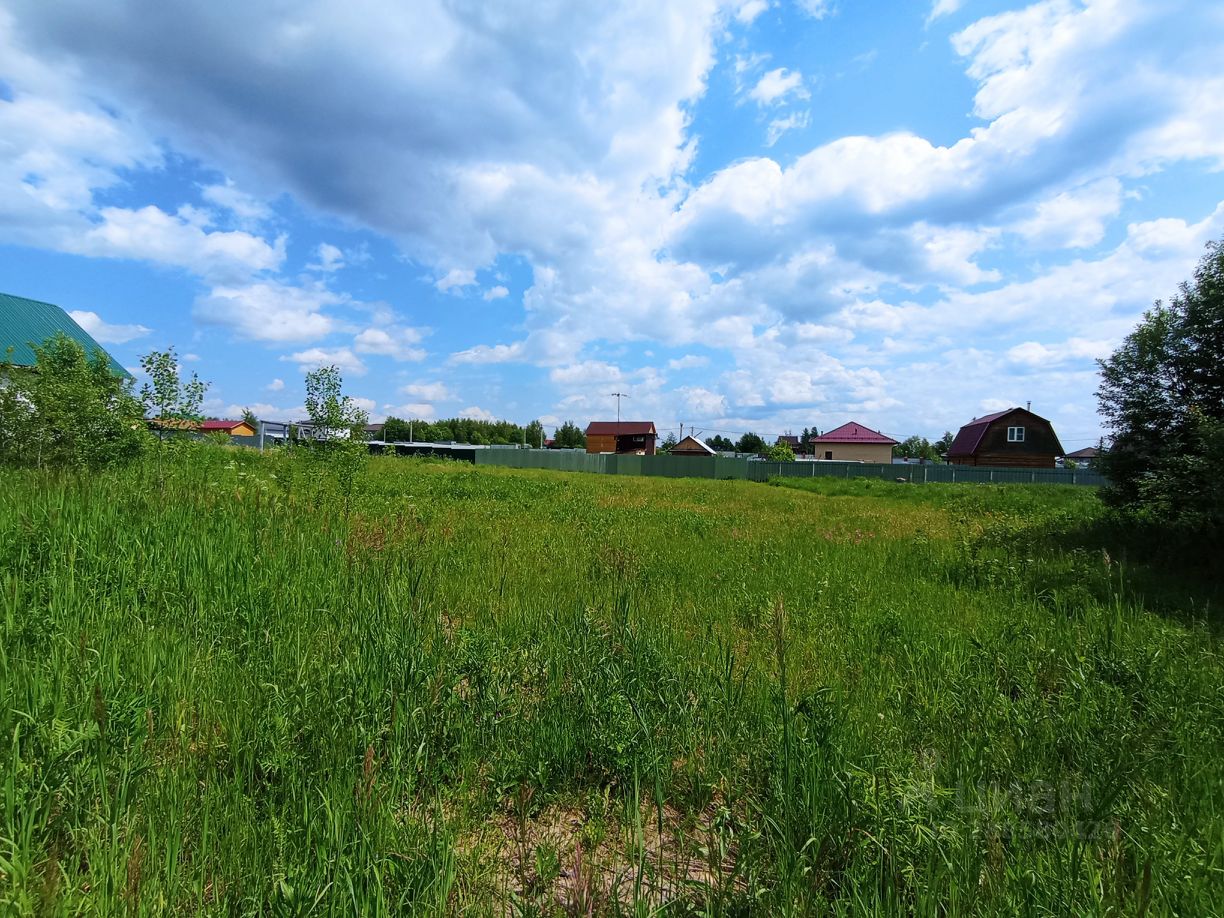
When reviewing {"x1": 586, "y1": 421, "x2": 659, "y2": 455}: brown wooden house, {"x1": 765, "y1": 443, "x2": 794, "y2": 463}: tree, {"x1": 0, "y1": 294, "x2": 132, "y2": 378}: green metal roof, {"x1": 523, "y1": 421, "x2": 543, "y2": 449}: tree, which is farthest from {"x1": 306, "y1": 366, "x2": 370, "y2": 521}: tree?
{"x1": 523, "y1": 421, "x2": 543, "y2": 449}: tree

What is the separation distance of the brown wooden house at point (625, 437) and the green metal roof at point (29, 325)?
60.0 meters

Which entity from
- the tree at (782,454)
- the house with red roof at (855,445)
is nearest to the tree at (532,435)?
the tree at (782,454)

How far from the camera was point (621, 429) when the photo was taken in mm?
84250

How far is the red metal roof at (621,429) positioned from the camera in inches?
3300

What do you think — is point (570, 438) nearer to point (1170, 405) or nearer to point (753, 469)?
point (753, 469)

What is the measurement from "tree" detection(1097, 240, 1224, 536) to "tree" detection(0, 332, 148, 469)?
52.7 feet

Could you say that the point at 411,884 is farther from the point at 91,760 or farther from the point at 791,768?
the point at 791,768

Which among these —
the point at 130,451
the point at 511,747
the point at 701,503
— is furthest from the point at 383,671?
the point at 701,503

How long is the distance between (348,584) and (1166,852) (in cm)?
507

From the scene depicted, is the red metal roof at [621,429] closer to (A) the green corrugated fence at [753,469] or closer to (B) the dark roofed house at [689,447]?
(B) the dark roofed house at [689,447]

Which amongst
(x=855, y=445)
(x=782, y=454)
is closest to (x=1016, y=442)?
(x=855, y=445)

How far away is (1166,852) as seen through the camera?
6.59ft

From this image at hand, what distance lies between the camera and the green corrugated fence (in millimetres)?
40125

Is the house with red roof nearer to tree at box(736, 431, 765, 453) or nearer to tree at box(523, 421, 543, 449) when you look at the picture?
tree at box(736, 431, 765, 453)
